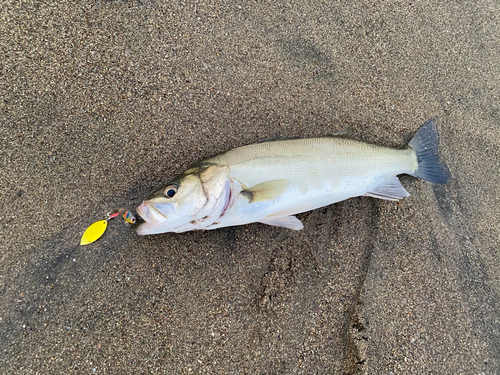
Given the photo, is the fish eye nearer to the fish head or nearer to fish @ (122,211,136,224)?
the fish head

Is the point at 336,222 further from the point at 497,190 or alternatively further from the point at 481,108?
the point at 481,108

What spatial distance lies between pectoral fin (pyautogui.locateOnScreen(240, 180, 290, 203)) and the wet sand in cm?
45

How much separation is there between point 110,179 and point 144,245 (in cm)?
66

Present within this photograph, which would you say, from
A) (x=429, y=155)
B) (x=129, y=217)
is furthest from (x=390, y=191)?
(x=129, y=217)

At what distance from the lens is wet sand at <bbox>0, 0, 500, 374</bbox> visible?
2.32 metres

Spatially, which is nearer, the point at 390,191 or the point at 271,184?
the point at 271,184

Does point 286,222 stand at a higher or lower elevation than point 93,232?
lower

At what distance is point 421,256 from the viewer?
8.73 feet

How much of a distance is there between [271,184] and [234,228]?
590mm

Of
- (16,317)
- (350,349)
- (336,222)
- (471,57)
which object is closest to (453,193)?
(336,222)

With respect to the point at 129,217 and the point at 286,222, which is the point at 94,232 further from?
the point at 286,222

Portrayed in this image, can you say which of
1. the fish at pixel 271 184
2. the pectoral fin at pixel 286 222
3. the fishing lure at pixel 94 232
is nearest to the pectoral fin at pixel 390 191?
the fish at pixel 271 184

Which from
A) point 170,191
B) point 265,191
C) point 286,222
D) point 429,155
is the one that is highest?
point 170,191

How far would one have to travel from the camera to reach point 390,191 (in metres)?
2.58
